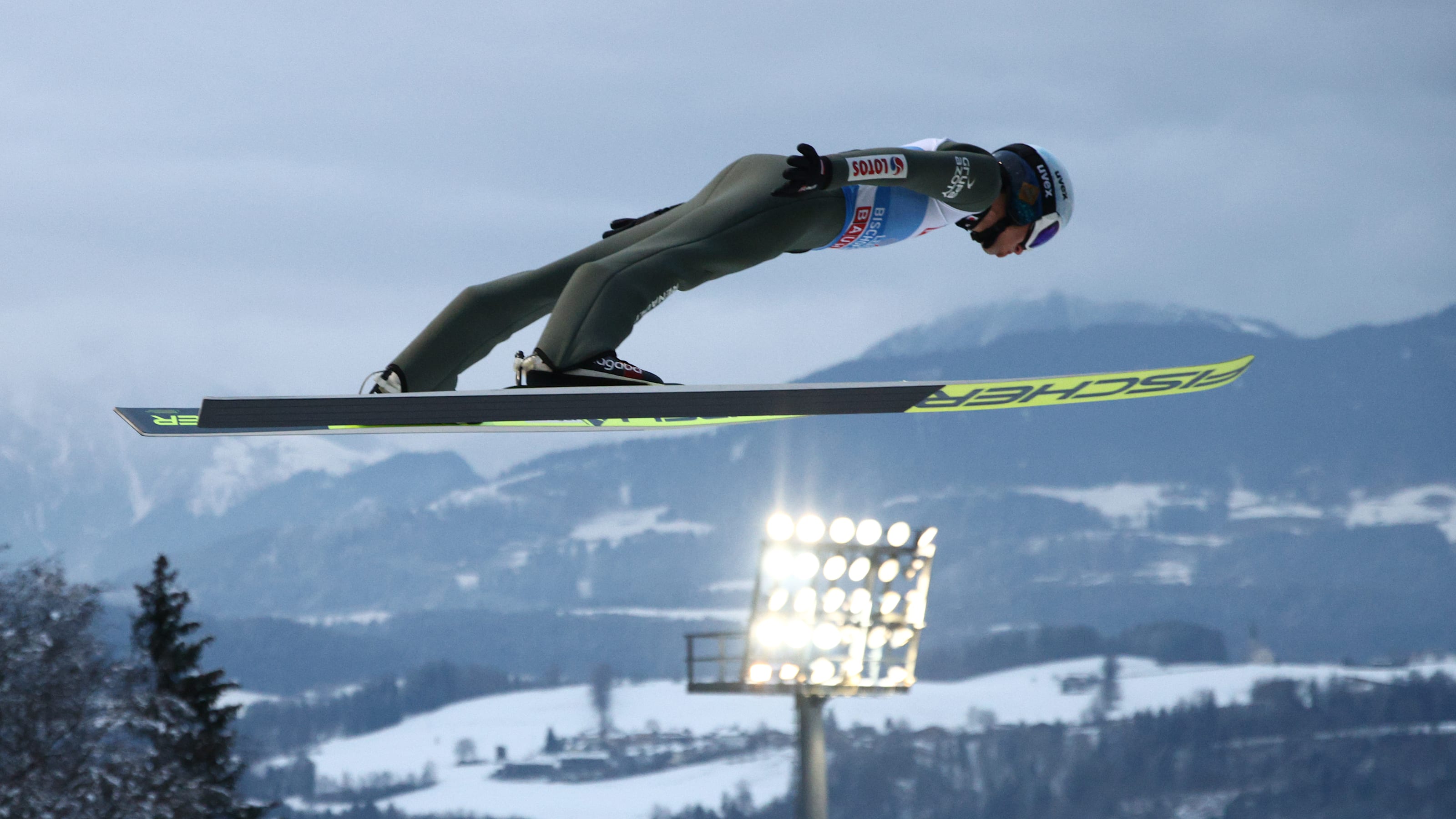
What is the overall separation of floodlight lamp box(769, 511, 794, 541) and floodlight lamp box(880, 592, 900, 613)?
1.86 meters

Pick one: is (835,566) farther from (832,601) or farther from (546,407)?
(546,407)

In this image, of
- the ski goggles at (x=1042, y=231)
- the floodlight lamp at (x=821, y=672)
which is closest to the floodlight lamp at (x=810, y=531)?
the floodlight lamp at (x=821, y=672)

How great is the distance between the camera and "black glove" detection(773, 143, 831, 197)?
5035 mm

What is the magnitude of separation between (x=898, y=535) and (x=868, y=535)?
48 cm

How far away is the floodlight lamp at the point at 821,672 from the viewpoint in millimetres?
21062

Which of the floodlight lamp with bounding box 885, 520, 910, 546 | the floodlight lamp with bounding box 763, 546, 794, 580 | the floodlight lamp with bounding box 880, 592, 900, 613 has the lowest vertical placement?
the floodlight lamp with bounding box 880, 592, 900, 613

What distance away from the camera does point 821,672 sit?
21.1 metres

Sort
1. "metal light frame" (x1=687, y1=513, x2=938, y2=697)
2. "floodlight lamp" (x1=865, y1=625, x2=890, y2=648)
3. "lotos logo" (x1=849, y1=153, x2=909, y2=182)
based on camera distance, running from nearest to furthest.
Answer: "lotos logo" (x1=849, y1=153, x2=909, y2=182), "metal light frame" (x1=687, y1=513, x2=938, y2=697), "floodlight lamp" (x1=865, y1=625, x2=890, y2=648)

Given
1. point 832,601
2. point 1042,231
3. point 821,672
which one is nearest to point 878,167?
point 1042,231

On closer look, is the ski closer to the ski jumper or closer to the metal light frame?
the ski jumper

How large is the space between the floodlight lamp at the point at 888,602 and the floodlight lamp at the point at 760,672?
2480 mm

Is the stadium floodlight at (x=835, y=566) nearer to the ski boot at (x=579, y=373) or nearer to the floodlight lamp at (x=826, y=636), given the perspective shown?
the floodlight lamp at (x=826, y=636)

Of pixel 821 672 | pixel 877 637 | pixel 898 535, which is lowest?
pixel 821 672

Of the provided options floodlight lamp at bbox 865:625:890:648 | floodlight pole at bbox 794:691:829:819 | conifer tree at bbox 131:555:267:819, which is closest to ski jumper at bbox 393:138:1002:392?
floodlight pole at bbox 794:691:829:819
